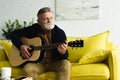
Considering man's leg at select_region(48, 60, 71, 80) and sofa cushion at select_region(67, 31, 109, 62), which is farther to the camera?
sofa cushion at select_region(67, 31, 109, 62)

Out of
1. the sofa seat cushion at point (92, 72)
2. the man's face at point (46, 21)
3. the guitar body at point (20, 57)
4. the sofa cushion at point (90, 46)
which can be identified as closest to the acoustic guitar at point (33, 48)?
the guitar body at point (20, 57)

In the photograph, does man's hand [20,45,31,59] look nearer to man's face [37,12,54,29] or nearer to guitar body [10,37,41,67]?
guitar body [10,37,41,67]

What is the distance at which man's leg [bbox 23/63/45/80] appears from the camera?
2.54 metres

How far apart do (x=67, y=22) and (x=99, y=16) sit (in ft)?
1.60

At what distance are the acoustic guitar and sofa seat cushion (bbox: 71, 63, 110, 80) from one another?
29 cm

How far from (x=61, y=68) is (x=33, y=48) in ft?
1.18

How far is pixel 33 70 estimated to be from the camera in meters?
2.58

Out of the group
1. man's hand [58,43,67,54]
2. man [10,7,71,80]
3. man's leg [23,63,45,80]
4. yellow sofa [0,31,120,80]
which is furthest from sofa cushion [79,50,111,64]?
man's leg [23,63,45,80]

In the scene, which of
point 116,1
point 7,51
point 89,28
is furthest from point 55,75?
point 116,1

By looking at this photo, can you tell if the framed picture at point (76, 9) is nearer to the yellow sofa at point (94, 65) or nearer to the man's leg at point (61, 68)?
the yellow sofa at point (94, 65)

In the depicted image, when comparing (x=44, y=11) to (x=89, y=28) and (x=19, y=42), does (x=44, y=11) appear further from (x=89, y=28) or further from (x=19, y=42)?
(x=89, y=28)

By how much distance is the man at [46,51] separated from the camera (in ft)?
8.46

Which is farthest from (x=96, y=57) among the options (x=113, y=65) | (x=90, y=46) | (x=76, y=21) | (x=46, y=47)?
(x=76, y=21)

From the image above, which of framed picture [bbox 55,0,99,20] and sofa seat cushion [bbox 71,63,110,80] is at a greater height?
framed picture [bbox 55,0,99,20]
